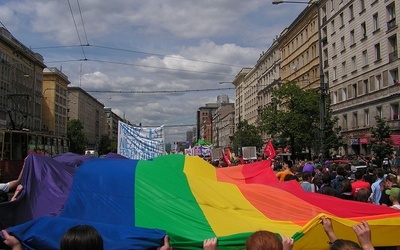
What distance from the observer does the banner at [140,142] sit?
51.6 ft

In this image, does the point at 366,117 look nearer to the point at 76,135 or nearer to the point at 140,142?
the point at 140,142

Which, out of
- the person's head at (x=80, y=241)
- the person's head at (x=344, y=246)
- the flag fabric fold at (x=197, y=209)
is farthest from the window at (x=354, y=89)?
the person's head at (x=80, y=241)

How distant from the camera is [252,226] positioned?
4965 mm

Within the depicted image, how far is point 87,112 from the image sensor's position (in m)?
149

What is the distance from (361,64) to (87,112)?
119266 millimetres

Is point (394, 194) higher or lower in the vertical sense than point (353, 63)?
lower

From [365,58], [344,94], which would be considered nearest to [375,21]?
[365,58]

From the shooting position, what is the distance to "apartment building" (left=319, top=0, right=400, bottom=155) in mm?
37531

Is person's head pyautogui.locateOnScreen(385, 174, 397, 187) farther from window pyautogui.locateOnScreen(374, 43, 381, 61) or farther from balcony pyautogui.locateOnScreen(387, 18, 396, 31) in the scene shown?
window pyautogui.locateOnScreen(374, 43, 381, 61)

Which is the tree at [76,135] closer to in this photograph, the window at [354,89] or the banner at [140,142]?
the window at [354,89]

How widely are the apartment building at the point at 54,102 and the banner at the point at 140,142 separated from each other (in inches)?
3348

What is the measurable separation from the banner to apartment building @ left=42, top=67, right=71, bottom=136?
85.0m

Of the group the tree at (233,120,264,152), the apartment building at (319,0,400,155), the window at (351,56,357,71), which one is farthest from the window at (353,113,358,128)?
the tree at (233,120,264,152)

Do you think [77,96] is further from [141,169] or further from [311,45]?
[141,169]
